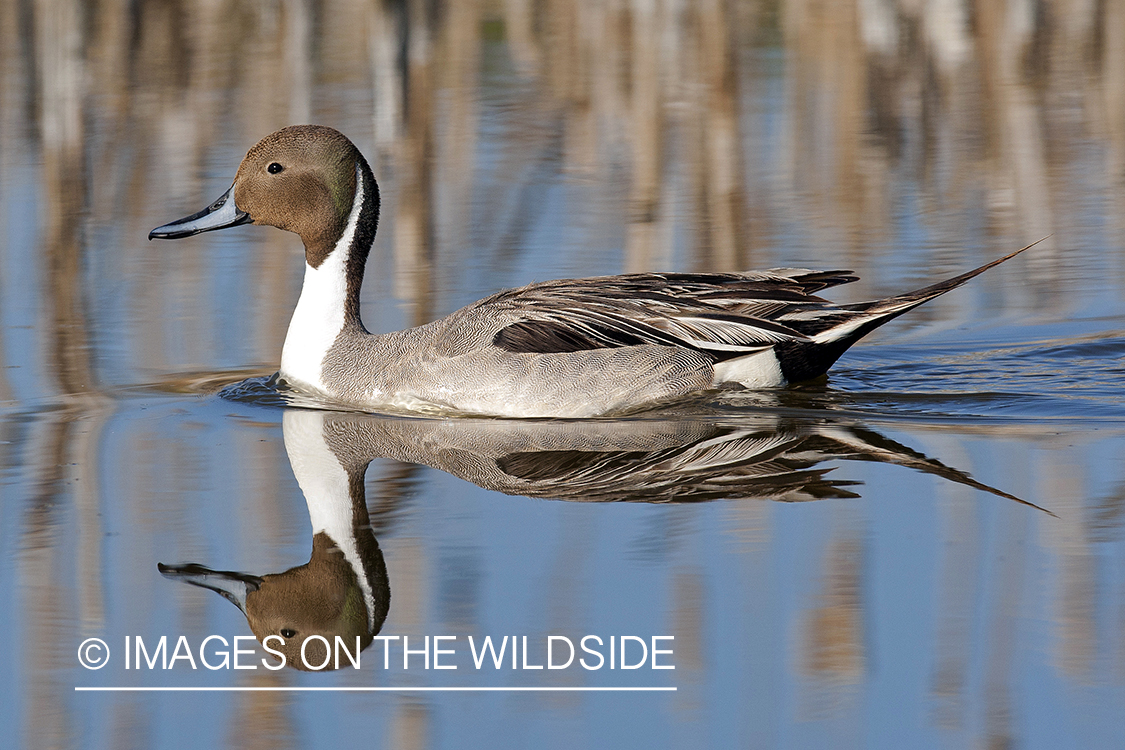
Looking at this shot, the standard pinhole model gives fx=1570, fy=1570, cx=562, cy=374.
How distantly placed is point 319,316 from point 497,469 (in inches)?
64.7

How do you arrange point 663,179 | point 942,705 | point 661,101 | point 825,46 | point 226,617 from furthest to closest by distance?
point 825,46 < point 661,101 < point 663,179 < point 226,617 < point 942,705

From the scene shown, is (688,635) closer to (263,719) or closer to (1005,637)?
(1005,637)

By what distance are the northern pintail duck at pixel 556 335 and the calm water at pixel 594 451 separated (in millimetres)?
194

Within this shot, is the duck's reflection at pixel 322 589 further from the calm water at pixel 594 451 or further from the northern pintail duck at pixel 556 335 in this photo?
the northern pintail duck at pixel 556 335

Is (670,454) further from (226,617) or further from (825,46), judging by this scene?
(825,46)

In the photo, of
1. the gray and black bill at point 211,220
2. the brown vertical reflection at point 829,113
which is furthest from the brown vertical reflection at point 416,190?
the brown vertical reflection at point 829,113

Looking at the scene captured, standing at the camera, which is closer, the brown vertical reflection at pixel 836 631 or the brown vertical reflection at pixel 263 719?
the brown vertical reflection at pixel 263 719

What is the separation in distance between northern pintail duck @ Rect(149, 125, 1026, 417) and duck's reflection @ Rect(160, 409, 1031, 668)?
0.17 m

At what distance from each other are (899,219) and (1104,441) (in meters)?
3.78

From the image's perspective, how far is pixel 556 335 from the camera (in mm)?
6469

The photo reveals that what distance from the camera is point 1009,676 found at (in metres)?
3.81

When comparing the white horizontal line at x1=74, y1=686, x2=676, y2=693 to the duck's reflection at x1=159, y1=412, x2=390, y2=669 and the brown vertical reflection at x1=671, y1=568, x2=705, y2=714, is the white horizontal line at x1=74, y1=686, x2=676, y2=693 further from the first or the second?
the duck's reflection at x1=159, y1=412, x2=390, y2=669

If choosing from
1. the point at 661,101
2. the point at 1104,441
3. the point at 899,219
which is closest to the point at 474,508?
the point at 1104,441

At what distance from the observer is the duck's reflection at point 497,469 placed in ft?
Answer: 14.6
